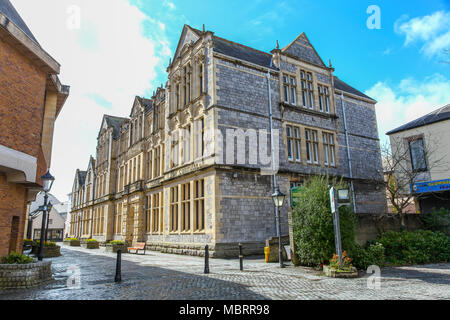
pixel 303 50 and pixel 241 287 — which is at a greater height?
pixel 303 50

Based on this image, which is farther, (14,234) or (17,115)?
(14,234)

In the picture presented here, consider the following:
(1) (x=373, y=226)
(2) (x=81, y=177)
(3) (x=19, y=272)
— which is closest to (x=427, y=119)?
(1) (x=373, y=226)

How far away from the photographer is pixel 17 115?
11.4 metres

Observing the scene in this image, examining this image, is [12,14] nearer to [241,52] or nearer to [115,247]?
[241,52]

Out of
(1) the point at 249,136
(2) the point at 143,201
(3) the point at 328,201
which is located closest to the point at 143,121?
(2) the point at 143,201

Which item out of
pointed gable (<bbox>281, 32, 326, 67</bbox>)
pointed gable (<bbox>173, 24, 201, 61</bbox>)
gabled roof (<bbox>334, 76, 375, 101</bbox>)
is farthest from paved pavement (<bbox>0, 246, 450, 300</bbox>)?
gabled roof (<bbox>334, 76, 375, 101</bbox>)

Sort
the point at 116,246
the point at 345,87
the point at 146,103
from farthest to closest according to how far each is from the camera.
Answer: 1. the point at 146,103
2. the point at 345,87
3. the point at 116,246

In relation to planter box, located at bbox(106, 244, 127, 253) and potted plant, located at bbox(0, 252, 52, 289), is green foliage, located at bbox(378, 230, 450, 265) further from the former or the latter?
planter box, located at bbox(106, 244, 127, 253)

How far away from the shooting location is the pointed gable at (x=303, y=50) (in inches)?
933

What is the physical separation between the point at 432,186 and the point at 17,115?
23.6 meters

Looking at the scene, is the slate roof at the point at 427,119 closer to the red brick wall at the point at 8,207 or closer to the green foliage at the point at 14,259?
the green foliage at the point at 14,259

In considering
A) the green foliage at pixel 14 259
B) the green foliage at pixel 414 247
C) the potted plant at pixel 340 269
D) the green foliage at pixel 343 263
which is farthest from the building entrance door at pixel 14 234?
the green foliage at pixel 414 247

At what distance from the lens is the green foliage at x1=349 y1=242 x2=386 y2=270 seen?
11773 millimetres

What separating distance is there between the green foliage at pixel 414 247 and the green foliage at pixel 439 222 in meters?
1.40
